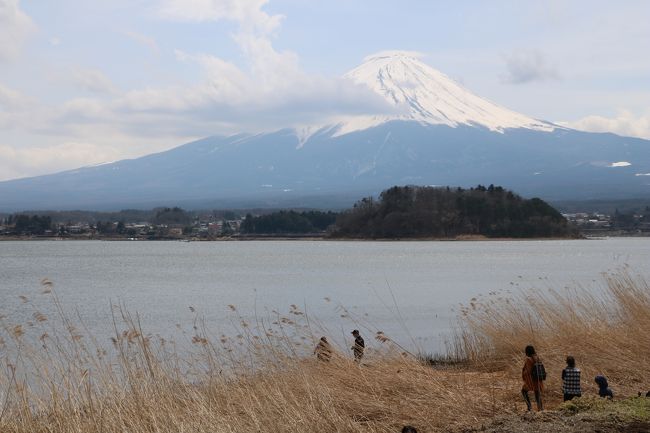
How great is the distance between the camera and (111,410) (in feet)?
30.5

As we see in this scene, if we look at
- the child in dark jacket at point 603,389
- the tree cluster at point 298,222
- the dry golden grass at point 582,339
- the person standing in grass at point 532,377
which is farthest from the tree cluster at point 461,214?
A: the child in dark jacket at point 603,389

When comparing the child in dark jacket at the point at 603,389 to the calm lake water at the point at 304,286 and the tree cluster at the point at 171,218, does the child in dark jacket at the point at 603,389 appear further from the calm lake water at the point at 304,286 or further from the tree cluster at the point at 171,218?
the tree cluster at the point at 171,218

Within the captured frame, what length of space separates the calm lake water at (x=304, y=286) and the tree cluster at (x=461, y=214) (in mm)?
21093

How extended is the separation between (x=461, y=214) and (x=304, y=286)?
56.4m

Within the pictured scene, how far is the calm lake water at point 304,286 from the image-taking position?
2652 cm

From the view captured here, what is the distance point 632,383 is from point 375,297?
2435 cm

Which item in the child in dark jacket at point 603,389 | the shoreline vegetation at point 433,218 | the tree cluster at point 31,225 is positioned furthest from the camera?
the tree cluster at point 31,225

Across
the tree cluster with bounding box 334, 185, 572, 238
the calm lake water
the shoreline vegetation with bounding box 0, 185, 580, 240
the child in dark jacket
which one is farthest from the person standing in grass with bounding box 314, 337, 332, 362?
the shoreline vegetation with bounding box 0, 185, 580, 240

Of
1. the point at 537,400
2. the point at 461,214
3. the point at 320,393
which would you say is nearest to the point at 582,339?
the point at 537,400

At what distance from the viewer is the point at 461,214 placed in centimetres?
9606

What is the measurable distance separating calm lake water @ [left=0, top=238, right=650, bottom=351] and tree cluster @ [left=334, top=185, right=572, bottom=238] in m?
21.1

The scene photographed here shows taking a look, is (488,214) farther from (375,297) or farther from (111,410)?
(111,410)

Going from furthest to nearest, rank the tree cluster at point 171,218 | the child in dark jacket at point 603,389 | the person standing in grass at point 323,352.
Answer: the tree cluster at point 171,218 → the person standing in grass at point 323,352 → the child in dark jacket at point 603,389

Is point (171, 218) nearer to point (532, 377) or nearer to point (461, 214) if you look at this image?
point (461, 214)
